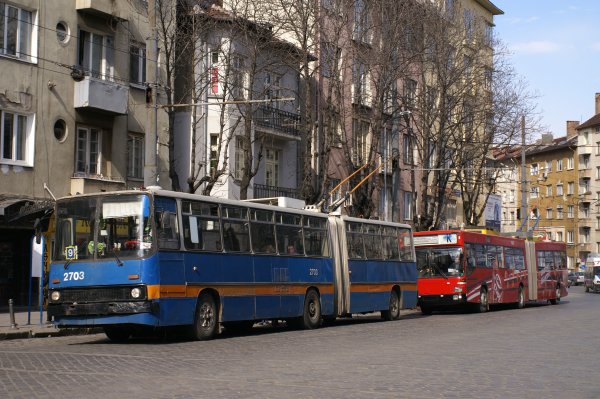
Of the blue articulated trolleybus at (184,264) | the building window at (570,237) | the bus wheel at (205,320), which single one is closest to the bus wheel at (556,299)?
the blue articulated trolleybus at (184,264)

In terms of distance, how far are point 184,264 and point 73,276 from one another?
217 centimetres

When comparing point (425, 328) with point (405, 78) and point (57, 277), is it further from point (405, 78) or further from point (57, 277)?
point (405, 78)

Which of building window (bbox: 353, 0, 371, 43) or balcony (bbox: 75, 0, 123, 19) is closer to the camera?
balcony (bbox: 75, 0, 123, 19)

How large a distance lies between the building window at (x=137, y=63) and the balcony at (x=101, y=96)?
6.09 ft

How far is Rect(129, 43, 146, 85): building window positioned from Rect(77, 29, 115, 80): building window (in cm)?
111

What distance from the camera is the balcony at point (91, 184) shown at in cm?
2895

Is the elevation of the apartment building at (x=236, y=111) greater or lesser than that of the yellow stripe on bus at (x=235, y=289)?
greater

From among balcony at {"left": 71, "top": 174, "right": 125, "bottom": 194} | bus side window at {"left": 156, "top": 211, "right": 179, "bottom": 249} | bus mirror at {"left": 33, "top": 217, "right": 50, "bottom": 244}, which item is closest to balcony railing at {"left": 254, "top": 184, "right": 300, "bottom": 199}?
balcony at {"left": 71, "top": 174, "right": 125, "bottom": 194}

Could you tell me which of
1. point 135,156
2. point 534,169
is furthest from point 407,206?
point 534,169

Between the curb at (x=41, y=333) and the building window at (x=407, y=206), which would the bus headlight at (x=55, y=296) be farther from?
the building window at (x=407, y=206)

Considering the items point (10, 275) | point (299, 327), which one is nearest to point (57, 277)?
point (299, 327)

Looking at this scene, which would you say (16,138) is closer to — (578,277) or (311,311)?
(311,311)

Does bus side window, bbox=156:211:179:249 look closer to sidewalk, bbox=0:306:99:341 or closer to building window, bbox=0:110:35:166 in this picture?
sidewalk, bbox=0:306:99:341

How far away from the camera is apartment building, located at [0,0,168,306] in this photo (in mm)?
27078
